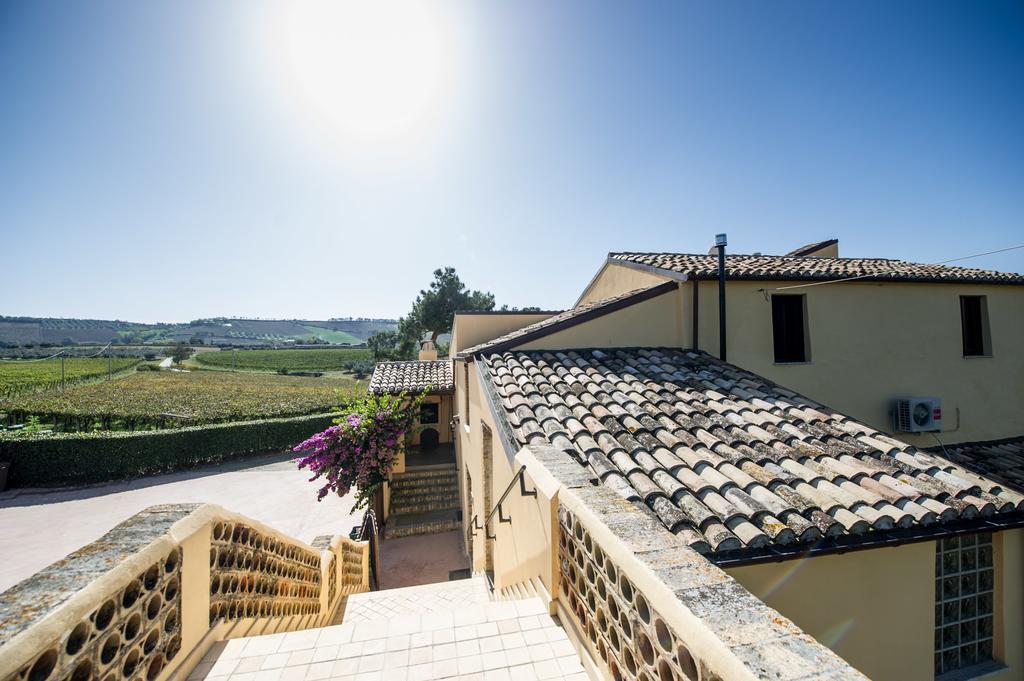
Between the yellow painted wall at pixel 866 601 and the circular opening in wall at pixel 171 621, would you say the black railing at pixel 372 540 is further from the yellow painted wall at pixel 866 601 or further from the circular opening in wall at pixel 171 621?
the yellow painted wall at pixel 866 601

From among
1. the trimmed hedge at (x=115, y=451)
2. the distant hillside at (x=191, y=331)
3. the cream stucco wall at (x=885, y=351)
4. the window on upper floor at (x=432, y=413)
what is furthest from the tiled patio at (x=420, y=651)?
the distant hillside at (x=191, y=331)

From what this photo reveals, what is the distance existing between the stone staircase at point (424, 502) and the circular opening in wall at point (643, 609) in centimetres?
1147

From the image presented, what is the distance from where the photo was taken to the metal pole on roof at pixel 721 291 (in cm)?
695

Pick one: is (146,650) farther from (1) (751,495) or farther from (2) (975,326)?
(2) (975,326)

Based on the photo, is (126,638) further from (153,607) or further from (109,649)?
(153,607)

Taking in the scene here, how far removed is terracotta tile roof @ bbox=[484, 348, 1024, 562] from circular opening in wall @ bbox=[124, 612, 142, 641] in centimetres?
303

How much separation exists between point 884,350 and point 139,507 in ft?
73.6

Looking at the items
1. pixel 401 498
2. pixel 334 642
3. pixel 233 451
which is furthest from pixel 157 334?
pixel 334 642

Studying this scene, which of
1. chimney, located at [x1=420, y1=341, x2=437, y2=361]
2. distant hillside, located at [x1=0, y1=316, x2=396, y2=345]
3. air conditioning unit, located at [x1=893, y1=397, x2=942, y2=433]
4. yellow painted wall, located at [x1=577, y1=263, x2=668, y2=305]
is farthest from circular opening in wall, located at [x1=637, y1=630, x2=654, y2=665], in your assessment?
distant hillside, located at [x1=0, y1=316, x2=396, y2=345]

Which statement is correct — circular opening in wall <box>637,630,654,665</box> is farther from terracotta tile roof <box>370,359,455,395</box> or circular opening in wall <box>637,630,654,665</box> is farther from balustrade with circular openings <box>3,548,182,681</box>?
terracotta tile roof <box>370,359,455,395</box>

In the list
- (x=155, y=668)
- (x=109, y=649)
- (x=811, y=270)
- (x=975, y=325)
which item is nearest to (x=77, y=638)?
(x=109, y=649)

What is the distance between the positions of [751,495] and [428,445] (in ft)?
53.6

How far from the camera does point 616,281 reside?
968 cm

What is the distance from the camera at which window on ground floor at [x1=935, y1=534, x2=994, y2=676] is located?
4070 mm
